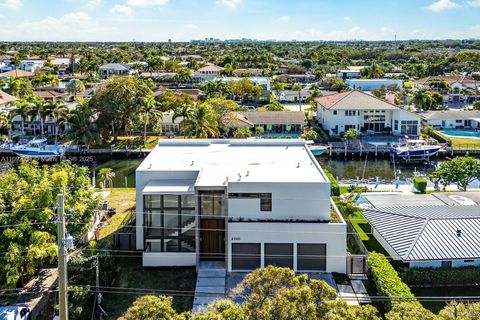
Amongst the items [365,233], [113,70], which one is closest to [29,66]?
[113,70]

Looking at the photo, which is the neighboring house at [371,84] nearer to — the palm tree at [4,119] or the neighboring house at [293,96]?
the neighboring house at [293,96]

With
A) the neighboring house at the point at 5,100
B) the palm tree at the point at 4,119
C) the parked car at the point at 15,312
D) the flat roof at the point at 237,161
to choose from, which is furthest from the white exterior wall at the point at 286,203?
the neighboring house at the point at 5,100

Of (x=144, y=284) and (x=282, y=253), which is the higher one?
(x=282, y=253)

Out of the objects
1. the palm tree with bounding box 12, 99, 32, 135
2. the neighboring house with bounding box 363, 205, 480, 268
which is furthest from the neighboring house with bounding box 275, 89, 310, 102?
the neighboring house with bounding box 363, 205, 480, 268

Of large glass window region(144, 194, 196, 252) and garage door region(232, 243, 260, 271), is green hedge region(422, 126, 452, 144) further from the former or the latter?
large glass window region(144, 194, 196, 252)

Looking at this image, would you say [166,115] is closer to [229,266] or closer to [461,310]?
[229,266]

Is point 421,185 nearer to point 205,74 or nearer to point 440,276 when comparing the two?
point 440,276
